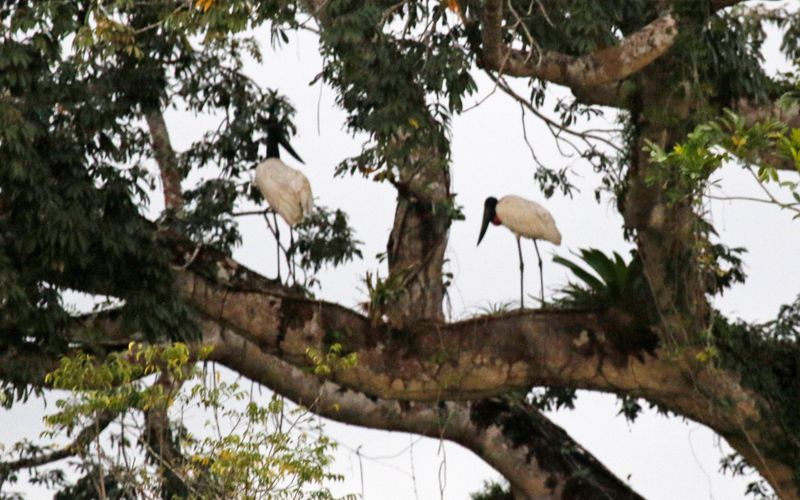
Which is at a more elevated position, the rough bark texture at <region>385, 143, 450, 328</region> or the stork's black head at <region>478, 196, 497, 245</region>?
the stork's black head at <region>478, 196, 497, 245</region>

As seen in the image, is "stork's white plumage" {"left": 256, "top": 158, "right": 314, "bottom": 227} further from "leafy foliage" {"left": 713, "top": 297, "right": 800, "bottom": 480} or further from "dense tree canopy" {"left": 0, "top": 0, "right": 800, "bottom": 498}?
"leafy foliage" {"left": 713, "top": 297, "right": 800, "bottom": 480}

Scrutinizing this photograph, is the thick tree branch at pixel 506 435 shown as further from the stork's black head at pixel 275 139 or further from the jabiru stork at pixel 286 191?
the stork's black head at pixel 275 139

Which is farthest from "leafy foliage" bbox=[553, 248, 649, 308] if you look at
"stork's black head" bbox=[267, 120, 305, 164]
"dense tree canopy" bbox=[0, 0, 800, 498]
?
"stork's black head" bbox=[267, 120, 305, 164]

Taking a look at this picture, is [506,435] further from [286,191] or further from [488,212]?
[286,191]

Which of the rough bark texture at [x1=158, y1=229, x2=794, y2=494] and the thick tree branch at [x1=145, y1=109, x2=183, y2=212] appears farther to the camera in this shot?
the thick tree branch at [x1=145, y1=109, x2=183, y2=212]

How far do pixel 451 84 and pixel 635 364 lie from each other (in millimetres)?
2302

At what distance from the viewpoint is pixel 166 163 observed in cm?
998

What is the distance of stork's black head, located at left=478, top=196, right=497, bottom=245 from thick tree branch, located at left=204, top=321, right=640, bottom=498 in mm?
1119

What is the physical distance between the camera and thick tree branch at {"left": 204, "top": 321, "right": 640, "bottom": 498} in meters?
9.29

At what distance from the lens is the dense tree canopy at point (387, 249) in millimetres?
6750

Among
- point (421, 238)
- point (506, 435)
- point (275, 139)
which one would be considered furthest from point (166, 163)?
point (506, 435)

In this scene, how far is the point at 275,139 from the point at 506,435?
6.84 feet

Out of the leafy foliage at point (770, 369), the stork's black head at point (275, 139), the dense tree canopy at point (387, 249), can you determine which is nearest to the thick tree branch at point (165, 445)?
the dense tree canopy at point (387, 249)

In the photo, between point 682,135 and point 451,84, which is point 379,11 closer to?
point 451,84
